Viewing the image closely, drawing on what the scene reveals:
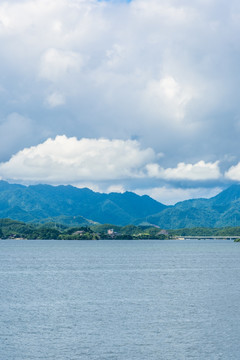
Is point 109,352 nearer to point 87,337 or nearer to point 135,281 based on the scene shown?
point 87,337

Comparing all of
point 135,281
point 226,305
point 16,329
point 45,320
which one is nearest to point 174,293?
point 226,305

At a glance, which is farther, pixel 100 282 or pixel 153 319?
pixel 100 282

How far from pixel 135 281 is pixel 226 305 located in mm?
44120

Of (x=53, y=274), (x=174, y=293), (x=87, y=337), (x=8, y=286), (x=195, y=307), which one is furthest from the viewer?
(x=53, y=274)

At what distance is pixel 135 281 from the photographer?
132500 mm

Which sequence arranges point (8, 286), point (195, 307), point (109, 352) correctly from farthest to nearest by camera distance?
point (8, 286), point (195, 307), point (109, 352)

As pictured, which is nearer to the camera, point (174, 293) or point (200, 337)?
point (200, 337)

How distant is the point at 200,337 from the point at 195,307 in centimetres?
2373

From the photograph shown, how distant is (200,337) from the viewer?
65500mm

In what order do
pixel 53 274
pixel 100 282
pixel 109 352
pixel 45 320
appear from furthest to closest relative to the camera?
pixel 53 274
pixel 100 282
pixel 45 320
pixel 109 352

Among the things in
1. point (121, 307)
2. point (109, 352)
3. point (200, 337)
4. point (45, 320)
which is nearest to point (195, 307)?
point (121, 307)

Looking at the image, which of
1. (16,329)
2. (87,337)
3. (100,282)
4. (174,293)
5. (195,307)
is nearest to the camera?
(87,337)

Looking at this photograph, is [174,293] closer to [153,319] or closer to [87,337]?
[153,319]

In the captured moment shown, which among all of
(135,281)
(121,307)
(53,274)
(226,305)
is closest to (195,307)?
(226,305)
